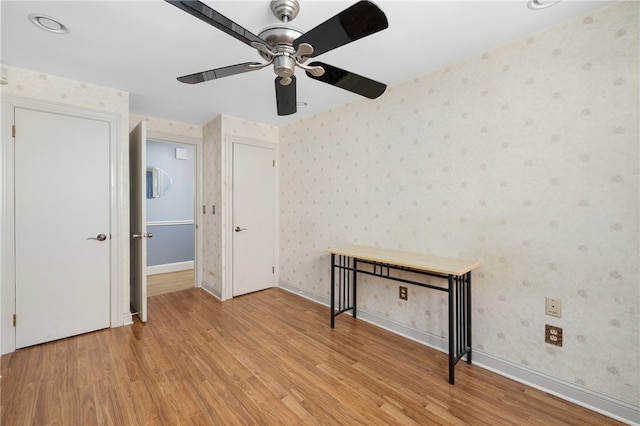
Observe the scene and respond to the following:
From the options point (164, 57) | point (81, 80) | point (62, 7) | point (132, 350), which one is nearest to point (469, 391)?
point (132, 350)

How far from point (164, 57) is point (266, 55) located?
118 centimetres

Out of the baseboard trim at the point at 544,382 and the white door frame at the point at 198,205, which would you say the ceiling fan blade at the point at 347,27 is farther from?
the white door frame at the point at 198,205

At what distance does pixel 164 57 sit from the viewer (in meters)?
2.16

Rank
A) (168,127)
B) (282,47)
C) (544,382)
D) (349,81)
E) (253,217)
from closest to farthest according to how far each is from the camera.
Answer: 1. (282,47)
2. (349,81)
3. (544,382)
4. (168,127)
5. (253,217)

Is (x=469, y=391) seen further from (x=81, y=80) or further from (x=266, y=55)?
(x=81, y=80)

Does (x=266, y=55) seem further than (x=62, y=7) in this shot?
No

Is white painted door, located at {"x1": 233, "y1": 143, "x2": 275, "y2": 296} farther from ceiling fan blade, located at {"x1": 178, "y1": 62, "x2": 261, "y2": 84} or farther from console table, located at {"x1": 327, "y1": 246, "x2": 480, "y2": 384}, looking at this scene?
ceiling fan blade, located at {"x1": 178, "y1": 62, "x2": 261, "y2": 84}

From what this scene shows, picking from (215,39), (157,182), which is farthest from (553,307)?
(157,182)

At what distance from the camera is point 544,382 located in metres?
1.86

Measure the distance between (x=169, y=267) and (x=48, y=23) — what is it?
13.5 feet

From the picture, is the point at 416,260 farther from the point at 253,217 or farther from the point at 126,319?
the point at 126,319

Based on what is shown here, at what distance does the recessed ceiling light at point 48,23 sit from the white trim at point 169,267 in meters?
3.88

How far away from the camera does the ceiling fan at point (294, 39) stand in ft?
3.80

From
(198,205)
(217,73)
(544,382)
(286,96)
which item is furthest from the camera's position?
(198,205)
